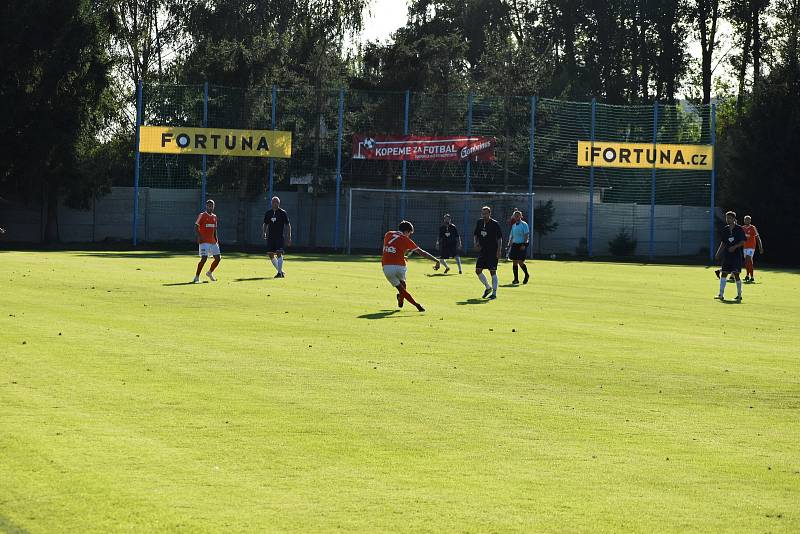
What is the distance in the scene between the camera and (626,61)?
7288cm

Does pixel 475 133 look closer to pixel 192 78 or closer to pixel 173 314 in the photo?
pixel 192 78

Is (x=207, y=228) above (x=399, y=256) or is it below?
above

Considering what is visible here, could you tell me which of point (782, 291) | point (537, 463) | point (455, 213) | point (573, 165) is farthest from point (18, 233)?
point (537, 463)

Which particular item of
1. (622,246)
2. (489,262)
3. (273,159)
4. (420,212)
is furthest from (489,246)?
(622,246)

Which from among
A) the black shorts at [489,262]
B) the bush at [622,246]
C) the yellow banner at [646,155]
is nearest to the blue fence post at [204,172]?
the yellow banner at [646,155]

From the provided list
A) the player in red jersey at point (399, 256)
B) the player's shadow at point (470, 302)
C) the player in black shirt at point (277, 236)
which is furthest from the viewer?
the player in black shirt at point (277, 236)

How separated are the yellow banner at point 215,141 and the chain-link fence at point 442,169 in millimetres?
662

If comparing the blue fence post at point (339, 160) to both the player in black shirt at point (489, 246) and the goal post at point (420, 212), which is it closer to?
the goal post at point (420, 212)

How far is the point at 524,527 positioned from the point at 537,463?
179 cm

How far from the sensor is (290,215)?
5247 cm

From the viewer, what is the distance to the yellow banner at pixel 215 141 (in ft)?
165

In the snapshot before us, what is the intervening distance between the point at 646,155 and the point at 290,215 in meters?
16.4

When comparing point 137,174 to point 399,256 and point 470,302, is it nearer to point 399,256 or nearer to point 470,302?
point 470,302

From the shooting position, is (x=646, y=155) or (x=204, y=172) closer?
(x=204, y=172)
